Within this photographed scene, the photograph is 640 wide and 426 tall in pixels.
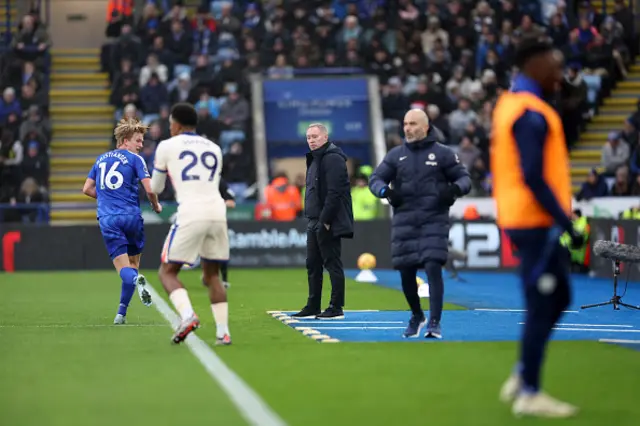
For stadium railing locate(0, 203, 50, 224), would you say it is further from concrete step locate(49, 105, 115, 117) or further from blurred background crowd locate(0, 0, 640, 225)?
concrete step locate(49, 105, 115, 117)

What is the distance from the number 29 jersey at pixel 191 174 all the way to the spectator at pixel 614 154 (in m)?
19.5

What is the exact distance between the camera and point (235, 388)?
8.68 metres

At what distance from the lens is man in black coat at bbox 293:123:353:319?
14227mm

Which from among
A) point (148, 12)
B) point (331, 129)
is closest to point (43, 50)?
point (148, 12)

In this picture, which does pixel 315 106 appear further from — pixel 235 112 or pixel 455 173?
pixel 455 173

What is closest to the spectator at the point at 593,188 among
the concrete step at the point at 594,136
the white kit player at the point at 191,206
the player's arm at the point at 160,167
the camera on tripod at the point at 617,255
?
the concrete step at the point at 594,136

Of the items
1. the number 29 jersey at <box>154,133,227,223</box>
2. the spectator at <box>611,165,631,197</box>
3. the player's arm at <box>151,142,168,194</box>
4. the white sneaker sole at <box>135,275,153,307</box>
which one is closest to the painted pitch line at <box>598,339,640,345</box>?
the number 29 jersey at <box>154,133,227,223</box>

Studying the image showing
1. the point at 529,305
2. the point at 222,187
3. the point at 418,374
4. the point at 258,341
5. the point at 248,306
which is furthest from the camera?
the point at 222,187

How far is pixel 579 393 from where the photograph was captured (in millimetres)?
8516

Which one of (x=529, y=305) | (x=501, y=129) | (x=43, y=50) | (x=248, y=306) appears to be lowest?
(x=248, y=306)

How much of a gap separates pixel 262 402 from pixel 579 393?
2.08 m

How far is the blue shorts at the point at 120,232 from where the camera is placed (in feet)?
45.1

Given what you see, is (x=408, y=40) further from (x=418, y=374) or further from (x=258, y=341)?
(x=418, y=374)

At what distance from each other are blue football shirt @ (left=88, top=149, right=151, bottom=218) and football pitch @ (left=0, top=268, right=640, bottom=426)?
48.9 inches
